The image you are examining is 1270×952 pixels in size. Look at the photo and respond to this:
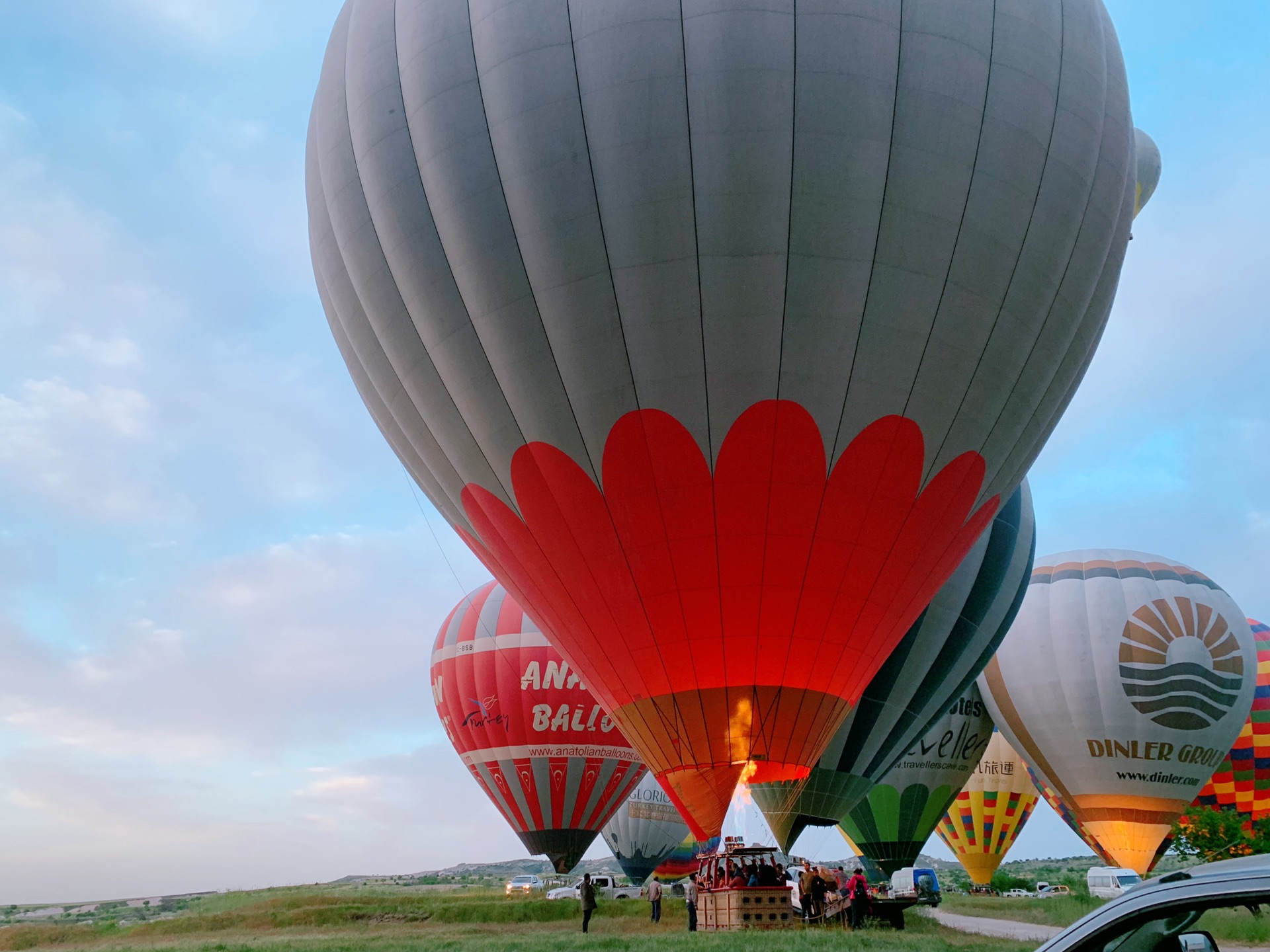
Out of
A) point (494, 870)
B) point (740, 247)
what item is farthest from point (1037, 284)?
point (494, 870)

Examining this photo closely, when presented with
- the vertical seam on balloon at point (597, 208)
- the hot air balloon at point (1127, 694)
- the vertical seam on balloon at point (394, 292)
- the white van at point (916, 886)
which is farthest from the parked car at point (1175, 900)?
the hot air balloon at point (1127, 694)

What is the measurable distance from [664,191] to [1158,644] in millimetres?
19944

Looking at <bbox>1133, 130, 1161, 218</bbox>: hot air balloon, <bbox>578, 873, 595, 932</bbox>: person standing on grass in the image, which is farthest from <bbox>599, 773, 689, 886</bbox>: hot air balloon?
<bbox>1133, 130, 1161, 218</bbox>: hot air balloon

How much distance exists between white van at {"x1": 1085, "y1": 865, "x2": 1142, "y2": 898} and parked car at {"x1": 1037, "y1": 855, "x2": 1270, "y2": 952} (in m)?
23.7

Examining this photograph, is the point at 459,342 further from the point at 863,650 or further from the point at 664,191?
the point at 863,650

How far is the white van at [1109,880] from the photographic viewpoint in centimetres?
2387

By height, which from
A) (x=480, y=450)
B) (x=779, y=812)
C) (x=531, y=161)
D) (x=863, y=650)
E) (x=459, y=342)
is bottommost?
(x=779, y=812)

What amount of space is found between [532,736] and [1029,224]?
17.9 meters

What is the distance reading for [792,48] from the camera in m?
9.25

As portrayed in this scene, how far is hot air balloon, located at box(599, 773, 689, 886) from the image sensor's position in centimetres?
4247

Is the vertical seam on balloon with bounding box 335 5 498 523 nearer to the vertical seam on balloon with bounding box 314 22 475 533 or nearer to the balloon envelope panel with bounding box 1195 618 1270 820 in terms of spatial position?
the vertical seam on balloon with bounding box 314 22 475 533

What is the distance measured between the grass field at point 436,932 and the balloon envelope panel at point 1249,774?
15427mm

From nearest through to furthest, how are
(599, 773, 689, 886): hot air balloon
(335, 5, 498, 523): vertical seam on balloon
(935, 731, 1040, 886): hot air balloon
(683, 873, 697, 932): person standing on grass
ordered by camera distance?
(335, 5, 498, 523): vertical seam on balloon < (683, 873, 697, 932): person standing on grass < (935, 731, 1040, 886): hot air balloon < (599, 773, 689, 886): hot air balloon

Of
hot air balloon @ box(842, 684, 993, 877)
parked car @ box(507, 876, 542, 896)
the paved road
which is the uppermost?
hot air balloon @ box(842, 684, 993, 877)
